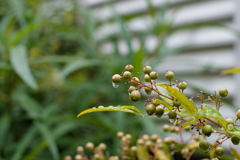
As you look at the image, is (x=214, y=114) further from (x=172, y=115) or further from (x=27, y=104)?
(x=27, y=104)

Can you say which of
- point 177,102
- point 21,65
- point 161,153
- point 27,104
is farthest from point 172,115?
point 27,104

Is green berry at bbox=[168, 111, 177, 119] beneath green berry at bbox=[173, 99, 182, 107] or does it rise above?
beneath

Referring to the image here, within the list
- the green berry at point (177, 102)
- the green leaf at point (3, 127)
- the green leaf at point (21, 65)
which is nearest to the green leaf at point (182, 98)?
the green berry at point (177, 102)

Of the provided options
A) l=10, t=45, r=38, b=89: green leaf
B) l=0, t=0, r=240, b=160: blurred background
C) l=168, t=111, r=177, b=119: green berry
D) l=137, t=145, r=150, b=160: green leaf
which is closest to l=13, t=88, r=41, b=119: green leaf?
l=0, t=0, r=240, b=160: blurred background

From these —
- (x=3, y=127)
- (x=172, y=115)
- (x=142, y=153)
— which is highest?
(x=172, y=115)

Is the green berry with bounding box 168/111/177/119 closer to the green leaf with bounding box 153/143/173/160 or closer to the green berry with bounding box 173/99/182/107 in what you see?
the green berry with bounding box 173/99/182/107

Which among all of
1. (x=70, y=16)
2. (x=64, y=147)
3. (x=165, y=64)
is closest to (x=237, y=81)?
(x=165, y=64)

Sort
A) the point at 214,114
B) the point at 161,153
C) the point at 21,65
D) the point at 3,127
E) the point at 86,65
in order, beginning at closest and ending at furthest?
the point at 214,114, the point at 161,153, the point at 21,65, the point at 3,127, the point at 86,65

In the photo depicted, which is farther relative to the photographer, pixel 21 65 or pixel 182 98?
pixel 21 65

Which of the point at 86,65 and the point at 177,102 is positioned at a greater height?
the point at 177,102
